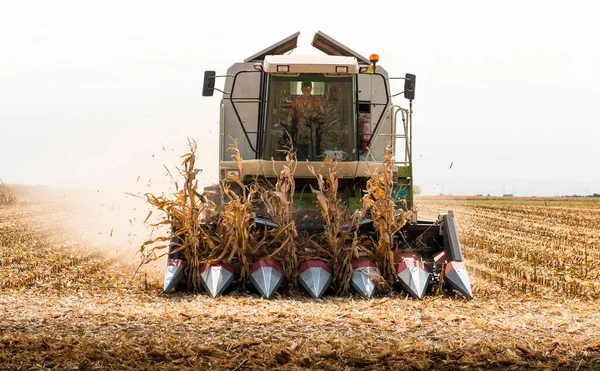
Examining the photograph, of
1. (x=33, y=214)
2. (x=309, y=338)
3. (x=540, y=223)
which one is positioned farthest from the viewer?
(x=33, y=214)

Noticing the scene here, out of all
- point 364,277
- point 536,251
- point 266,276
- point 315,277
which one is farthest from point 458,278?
point 536,251

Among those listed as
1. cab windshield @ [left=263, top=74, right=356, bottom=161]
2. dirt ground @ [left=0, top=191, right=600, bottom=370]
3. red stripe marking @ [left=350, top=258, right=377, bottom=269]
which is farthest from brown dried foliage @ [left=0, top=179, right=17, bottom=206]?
red stripe marking @ [left=350, top=258, right=377, bottom=269]

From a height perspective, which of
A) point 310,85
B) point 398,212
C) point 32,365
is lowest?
point 32,365

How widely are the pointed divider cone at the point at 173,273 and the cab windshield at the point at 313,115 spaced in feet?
5.32

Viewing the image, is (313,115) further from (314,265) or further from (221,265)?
(221,265)

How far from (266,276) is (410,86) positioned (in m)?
2.95

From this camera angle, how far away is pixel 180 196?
7828mm

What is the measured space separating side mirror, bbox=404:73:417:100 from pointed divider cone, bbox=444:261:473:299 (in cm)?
212

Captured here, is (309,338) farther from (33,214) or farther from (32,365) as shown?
(33,214)

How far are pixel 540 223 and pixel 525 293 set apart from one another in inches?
431

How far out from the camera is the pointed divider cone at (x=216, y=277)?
7.48m

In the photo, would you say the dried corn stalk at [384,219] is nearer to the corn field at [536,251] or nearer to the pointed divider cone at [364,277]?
the pointed divider cone at [364,277]

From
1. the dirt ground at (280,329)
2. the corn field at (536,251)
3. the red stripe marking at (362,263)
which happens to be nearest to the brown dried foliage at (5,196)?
the corn field at (536,251)

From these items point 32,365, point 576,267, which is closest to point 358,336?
point 32,365
